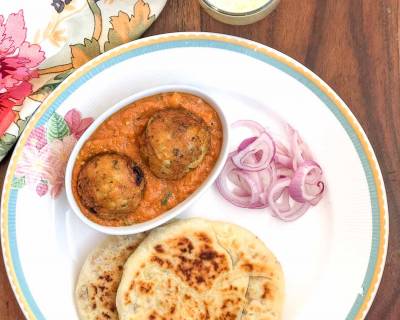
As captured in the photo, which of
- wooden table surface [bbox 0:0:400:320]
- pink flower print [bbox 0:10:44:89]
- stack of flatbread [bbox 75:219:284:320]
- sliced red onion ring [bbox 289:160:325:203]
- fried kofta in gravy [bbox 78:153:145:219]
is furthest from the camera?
wooden table surface [bbox 0:0:400:320]

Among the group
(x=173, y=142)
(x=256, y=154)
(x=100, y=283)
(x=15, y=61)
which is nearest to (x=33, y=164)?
(x=15, y=61)

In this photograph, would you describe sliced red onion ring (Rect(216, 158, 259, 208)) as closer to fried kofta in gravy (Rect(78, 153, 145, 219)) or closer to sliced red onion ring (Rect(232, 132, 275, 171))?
sliced red onion ring (Rect(232, 132, 275, 171))

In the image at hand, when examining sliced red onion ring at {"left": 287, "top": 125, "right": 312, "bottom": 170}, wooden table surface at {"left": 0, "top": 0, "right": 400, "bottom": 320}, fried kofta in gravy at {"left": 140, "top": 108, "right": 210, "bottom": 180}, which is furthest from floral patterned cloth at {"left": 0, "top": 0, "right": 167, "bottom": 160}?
sliced red onion ring at {"left": 287, "top": 125, "right": 312, "bottom": 170}

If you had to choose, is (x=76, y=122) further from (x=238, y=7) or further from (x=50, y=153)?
(x=238, y=7)

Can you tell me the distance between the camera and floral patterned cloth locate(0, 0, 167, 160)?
106 inches

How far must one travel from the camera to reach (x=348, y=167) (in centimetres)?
282

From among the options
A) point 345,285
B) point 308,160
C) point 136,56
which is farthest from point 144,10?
point 345,285

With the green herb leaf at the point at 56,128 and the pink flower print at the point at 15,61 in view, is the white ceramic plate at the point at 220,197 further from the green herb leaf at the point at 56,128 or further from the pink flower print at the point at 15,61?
the pink flower print at the point at 15,61

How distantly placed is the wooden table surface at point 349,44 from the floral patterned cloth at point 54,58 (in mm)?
148

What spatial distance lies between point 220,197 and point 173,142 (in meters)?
0.53

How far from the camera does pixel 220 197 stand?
2875 mm

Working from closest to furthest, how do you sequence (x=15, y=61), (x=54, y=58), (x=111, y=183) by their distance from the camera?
(x=111, y=183)
(x=15, y=61)
(x=54, y=58)

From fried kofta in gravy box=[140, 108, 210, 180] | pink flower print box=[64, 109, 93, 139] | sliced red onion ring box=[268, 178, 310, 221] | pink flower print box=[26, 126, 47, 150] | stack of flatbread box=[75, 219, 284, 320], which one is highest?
pink flower print box=[64, 109, 93, 139]

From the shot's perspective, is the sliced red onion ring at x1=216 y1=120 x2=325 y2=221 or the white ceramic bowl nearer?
the white ceramic bowl
